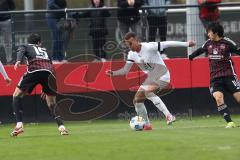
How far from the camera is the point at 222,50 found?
53.9 feet

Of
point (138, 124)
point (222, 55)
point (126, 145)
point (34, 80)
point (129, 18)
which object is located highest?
point (129, 18)

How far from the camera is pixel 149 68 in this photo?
58.3ft

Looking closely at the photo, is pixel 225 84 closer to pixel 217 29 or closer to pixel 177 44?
pixel 217 29

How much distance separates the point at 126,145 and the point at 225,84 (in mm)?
4117

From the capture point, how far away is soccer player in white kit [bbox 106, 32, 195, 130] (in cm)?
1706

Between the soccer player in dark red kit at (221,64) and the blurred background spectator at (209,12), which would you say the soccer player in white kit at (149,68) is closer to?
the soccer player in dark red kit at (221,64)

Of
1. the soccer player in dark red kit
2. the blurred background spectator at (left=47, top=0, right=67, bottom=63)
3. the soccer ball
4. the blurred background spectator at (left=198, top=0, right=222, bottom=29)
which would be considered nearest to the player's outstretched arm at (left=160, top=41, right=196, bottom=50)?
the soccer player in dark red kit

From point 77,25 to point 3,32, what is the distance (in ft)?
6.11

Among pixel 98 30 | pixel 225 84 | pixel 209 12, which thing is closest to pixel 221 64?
pixel 225 84

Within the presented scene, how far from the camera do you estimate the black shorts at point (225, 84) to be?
16344 millimetres

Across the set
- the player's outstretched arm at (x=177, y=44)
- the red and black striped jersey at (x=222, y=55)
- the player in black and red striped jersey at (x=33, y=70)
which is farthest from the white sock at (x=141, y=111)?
the player in black and red striped jersey at (x=33, y=70)

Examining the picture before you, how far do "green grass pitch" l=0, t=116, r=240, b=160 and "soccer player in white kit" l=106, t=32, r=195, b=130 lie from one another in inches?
24.8

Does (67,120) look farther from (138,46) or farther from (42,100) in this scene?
(138,46)

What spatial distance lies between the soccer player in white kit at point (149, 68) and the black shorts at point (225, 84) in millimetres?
1052
